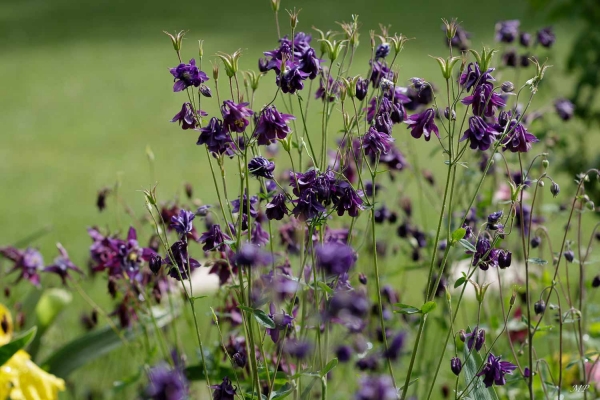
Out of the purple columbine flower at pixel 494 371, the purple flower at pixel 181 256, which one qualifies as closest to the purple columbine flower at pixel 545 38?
the purple columbine flower at pixel 494 371

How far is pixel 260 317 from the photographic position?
136 cm

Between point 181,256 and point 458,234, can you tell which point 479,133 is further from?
point 181,256

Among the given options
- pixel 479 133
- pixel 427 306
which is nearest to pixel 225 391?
pixel 427 306

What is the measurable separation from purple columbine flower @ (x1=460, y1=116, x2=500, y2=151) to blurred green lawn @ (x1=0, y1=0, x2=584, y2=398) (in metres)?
1.74

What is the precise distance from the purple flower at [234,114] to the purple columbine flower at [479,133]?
14.4 inches

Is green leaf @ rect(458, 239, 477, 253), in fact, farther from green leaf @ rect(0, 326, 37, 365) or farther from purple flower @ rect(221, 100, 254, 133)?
green leaf @ rect(0, 326, 37, 365)

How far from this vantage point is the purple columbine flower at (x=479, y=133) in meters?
1.39

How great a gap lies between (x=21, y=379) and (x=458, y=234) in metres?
1.09

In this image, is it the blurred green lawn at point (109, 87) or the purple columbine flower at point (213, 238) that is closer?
the purple columbine flower at point (213, 238)

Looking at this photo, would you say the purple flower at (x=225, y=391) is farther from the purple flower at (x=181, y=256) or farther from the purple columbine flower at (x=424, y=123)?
the purple columbine flower at (x=424, y=123)

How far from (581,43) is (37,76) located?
6.09 meters

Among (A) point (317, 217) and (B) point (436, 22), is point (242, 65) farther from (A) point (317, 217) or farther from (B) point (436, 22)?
(A) point (317, 217)

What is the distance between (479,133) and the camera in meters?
1.39

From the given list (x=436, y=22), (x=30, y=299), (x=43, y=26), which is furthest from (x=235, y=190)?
(x=43, y=26)
